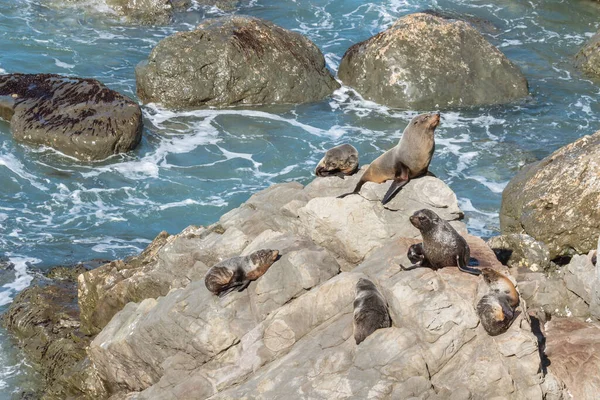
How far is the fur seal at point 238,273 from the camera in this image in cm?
1010

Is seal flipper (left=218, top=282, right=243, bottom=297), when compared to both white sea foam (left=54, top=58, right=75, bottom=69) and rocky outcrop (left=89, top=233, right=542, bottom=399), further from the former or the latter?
white sea foam (left=54, top=58, right=75, bottom=69)

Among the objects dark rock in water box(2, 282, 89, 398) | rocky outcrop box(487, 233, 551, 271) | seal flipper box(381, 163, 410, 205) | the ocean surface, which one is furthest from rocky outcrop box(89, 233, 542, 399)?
the ocean surface

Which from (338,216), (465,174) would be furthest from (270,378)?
(465,174)

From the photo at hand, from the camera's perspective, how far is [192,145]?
1939cm

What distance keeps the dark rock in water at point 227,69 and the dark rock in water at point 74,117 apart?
1635 millimetres

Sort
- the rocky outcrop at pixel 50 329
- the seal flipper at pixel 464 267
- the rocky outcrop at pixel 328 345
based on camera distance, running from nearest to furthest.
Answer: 1. the rocky outcrop at pixel 328 345
2. the seal flipper at pixel 464 267
3. the rocky outcrop at pixel 50 329

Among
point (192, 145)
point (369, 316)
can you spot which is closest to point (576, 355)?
point (369, 316)

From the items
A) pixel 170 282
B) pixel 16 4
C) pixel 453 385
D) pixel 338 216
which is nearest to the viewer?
pixel 453 385

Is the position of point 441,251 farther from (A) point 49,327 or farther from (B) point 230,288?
(A) point 49,327

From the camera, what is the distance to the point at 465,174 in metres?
18.2

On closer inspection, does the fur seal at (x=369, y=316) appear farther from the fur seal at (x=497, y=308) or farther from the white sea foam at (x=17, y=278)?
the white sea foam at (x=17, y=278)

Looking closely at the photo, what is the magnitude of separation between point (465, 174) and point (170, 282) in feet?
27.6

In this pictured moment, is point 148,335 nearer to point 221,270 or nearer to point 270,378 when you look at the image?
point 221,270

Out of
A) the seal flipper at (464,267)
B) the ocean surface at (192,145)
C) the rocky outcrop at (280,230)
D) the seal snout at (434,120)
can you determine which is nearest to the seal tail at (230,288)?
the rocky outcrop at (280,230)
